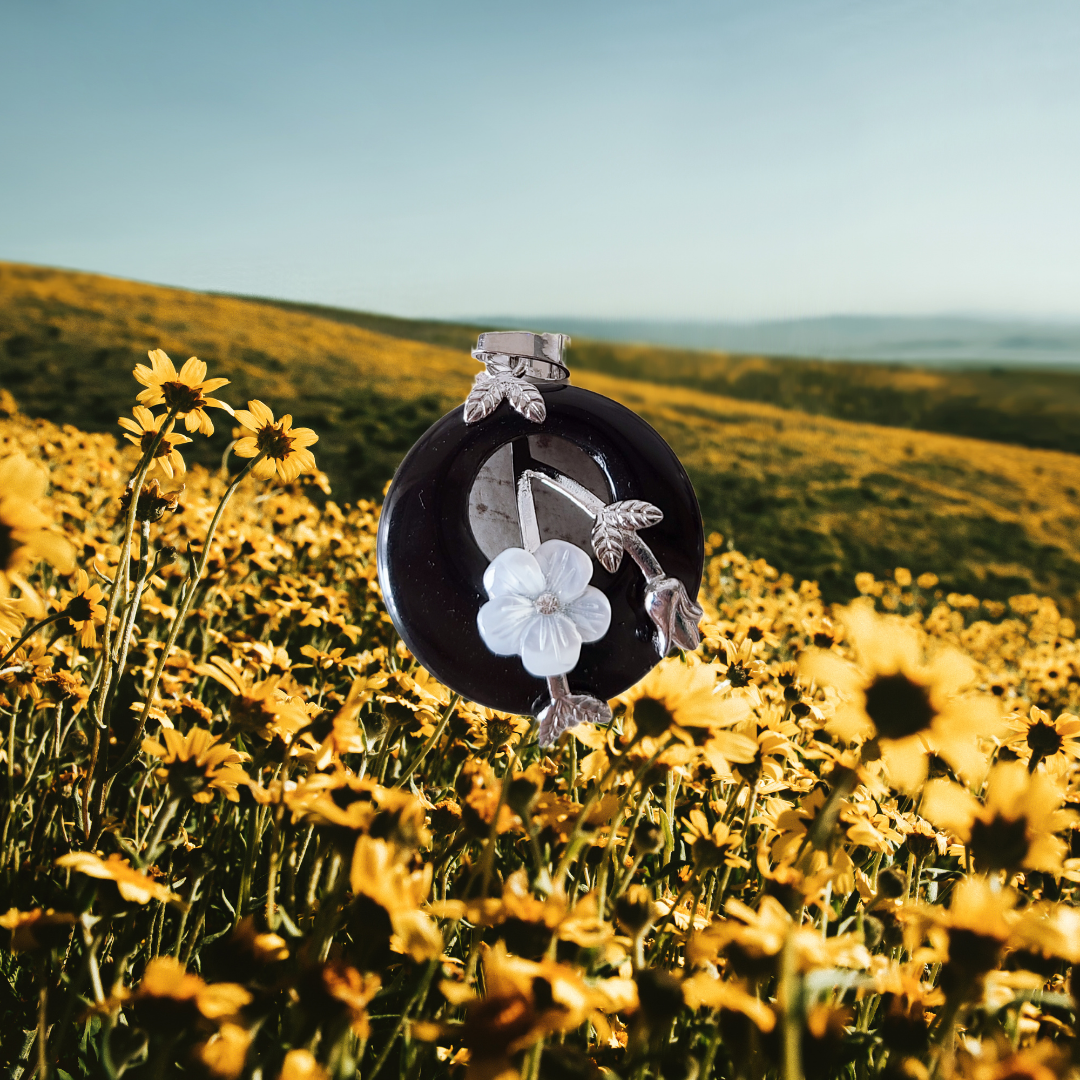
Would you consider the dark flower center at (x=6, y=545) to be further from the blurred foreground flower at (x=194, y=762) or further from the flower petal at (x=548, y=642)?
the flower petal at (x=548, y=642)

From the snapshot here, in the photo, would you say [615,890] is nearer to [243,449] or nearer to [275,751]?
[275,751]

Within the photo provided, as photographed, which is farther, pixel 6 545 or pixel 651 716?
pixel 651 716

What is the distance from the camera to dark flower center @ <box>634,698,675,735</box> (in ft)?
1.94

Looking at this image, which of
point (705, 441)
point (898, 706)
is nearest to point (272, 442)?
point (898, 706)

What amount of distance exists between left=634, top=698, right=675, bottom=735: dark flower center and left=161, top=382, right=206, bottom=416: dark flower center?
0.65 metres

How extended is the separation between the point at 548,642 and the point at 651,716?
11 cm

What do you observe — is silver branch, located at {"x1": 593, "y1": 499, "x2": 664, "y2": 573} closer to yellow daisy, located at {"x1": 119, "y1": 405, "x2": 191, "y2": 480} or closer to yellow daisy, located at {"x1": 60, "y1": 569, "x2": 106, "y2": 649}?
yellow daisy, located at {"x1": 119, "y1": 405, "x2": 191, "y2": 480}

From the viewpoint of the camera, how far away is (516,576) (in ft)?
2.12

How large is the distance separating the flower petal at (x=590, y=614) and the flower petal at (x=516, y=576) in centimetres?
3

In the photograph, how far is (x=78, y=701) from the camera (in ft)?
3.58

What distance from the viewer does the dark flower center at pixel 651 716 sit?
0.59 m

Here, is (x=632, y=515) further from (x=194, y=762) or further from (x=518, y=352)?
(x=194, y=762)

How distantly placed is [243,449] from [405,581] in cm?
35

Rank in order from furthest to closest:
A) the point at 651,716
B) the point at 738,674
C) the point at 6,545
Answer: the point at 738,674
the point at 651,716
the point at 6,545
